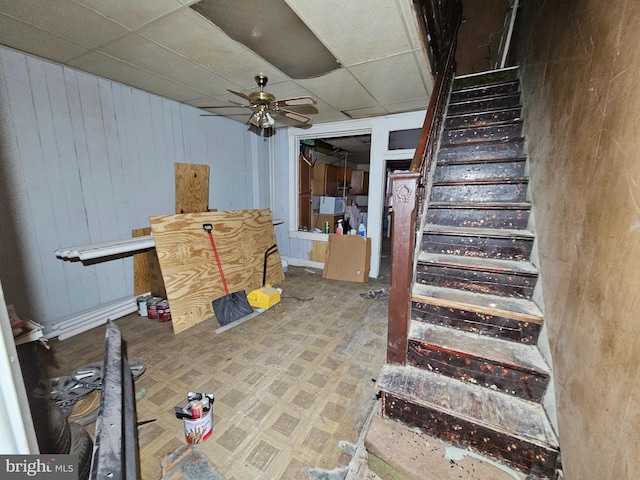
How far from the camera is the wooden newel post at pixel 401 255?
1.36m

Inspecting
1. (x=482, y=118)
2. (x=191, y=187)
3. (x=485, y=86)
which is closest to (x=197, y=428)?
(x=191, y=187)

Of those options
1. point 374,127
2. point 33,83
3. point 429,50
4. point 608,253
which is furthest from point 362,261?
point 33,83

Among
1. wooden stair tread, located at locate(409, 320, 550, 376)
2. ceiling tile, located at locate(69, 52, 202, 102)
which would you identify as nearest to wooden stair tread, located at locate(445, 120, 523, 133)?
wooden stair tread, located at locate(409, 320, 550, 376)

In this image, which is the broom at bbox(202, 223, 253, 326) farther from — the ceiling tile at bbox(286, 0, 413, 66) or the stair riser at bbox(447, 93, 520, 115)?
the stair riser at bbox(447, 93, 520, 115)

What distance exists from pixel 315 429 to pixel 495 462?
0.93 metres

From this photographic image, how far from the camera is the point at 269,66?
2371 millimetres

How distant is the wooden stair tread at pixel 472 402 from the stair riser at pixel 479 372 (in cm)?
3

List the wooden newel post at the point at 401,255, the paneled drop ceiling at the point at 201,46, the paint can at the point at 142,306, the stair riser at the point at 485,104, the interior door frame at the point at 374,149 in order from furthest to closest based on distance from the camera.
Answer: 1. the interior door frame at the point at 374,149
2. the paint can at the point at 142,306
3. the stair riser at the point at 485,104
4. the paneled drop ceiling at the point at 201,46
5. the wooden newel post at the point at 401,255

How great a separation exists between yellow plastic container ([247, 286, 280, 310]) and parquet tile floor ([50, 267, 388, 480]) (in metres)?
0.11

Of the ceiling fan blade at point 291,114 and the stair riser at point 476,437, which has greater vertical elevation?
the ceiling fan blade at point 291,114

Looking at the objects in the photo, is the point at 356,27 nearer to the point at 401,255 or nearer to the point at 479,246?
the point at 401,255

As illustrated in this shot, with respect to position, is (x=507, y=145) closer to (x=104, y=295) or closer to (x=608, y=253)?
(x=608, y=253)

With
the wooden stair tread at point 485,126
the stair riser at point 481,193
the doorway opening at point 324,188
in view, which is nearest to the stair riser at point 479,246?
the stair riser at point 481,193

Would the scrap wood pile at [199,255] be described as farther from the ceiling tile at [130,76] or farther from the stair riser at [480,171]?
the stair riser at [480,171]
